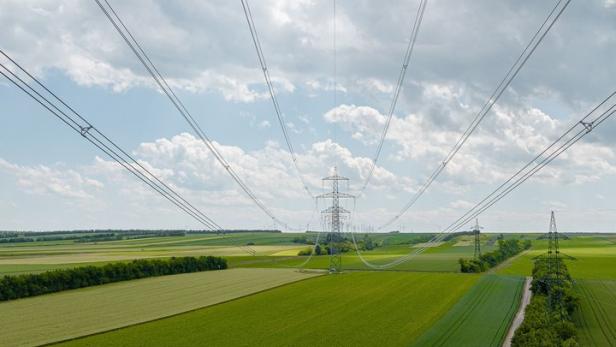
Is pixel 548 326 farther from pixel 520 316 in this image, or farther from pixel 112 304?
pixel 112 304

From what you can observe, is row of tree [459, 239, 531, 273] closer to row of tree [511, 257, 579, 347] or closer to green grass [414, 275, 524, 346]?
green grass [414, 275, 524, 346]

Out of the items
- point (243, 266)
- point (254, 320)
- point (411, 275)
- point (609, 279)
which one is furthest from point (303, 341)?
point (243, 266)

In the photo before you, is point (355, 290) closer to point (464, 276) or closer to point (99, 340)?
point (464, 276)

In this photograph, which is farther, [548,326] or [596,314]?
[596,314]

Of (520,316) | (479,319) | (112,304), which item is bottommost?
(112,304)

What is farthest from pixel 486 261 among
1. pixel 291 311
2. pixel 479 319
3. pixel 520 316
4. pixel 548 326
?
pixel 548 326

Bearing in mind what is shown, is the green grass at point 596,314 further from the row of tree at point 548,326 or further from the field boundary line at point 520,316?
the field boundary line at point 520,316
